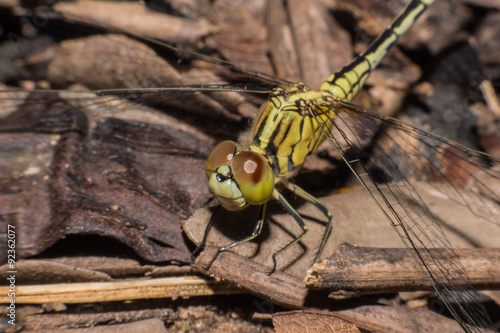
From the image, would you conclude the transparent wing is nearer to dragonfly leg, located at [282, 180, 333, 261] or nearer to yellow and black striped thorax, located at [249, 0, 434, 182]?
yellow and black striped thorax, located at [249, 0, 434, 182]

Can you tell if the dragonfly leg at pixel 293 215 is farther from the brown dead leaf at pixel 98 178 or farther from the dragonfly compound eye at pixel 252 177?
the brown dead leaf at pixel 98 178

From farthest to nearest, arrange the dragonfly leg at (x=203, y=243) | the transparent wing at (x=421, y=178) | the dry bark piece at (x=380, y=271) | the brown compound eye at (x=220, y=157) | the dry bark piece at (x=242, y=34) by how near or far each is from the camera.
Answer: the dry bark piece at (x=242, y=34) → the brown compound eye at (x=220, y=157) → the dragonfly leg at (x=203, y=243) → the transparent wing at (x=421, y=178) → the dry bark piece at (x=380, y=271)

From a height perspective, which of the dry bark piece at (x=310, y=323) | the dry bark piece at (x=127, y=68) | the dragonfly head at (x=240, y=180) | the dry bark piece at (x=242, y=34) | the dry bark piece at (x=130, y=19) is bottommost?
the dry bark piece at (x=310, y=323)

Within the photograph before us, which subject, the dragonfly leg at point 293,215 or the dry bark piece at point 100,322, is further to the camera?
the dragonfly leg at point 293,215

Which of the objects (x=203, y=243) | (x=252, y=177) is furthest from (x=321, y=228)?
(x=203, y=243)

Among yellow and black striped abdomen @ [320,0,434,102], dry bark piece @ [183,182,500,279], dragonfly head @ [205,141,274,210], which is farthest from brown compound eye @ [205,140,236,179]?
yellow and black striped abdomen @ [320,0,434,102]

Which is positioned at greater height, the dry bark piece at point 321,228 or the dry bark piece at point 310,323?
the dry bark piece at point 321,228

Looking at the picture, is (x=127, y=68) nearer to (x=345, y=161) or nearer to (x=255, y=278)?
(x=345, y=161)

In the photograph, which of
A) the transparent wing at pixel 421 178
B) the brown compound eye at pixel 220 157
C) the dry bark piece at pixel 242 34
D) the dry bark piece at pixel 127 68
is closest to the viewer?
the transparent wing at pixel 421 178

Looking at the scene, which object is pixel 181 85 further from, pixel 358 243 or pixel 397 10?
pixel 397 10

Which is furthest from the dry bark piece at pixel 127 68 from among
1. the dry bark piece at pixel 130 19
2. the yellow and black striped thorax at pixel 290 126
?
the yellow and black striped thorax at pixel 290 126
